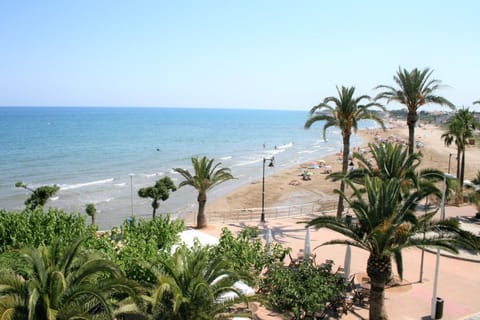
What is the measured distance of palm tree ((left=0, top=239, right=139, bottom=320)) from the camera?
709cm

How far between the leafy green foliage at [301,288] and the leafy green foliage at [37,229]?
6.28 m

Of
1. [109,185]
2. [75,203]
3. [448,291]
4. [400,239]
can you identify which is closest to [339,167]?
[109,185]

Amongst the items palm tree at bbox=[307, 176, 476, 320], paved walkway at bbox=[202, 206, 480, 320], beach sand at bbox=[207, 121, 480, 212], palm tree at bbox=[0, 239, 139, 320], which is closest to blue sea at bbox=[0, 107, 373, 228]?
beach sand at bbox=[207, 121, 480, 212]

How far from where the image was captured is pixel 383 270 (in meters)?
10.6

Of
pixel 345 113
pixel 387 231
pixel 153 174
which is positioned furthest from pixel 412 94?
pixel 153 174

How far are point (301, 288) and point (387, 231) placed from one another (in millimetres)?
2920

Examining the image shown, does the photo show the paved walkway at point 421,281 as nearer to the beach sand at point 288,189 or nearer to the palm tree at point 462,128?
the palm tree at point 462,128

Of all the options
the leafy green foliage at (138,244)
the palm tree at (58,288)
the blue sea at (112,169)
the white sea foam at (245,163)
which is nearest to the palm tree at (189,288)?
the palm tree at (58,288)

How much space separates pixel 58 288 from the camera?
7.27 meters

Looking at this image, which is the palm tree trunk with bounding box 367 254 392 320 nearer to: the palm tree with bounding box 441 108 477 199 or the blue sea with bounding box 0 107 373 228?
the blue sea with bounding box 0 107 373 228

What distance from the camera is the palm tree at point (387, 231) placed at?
10.2 m

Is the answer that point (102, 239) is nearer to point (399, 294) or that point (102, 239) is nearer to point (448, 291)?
point (399, 294)

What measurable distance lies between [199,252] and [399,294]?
26.8ft

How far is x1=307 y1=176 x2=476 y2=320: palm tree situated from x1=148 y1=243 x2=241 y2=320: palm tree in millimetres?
4112
